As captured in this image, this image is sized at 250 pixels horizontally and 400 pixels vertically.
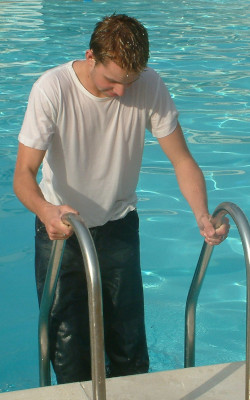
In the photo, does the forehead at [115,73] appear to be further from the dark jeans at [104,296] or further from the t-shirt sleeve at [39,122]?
the dark jeans at [104,296]

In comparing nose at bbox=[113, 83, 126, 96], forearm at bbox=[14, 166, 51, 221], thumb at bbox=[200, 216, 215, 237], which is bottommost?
thumb at bbox=[200, 216, 215, 237]

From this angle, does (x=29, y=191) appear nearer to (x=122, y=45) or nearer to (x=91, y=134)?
(x=91, y=134)

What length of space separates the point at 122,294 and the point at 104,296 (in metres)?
0.09

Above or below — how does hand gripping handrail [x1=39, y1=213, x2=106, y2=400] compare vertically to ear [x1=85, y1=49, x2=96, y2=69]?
below

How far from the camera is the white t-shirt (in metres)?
2.90

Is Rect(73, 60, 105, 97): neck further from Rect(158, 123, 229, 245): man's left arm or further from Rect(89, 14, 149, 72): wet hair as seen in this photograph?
Rect(158, 123, 229, 245): man's left arm

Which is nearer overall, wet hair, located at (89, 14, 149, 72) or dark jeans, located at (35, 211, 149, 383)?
wet hair, located at (89, 14, 149, 72)

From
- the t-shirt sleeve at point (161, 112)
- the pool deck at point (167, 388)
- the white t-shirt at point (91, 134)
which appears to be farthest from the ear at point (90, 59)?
the pool deck at point (167, 388)

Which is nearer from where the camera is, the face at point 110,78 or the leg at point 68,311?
the face at point 110,78

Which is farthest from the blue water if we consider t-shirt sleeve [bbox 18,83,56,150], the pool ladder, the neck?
the neck

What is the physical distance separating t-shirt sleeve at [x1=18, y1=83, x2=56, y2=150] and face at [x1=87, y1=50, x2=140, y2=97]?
0.21m

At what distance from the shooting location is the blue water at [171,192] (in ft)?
15.8

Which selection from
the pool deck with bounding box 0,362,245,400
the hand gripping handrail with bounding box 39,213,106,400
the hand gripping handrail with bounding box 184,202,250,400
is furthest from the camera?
the pool deck with bounding box 0,362,245,400

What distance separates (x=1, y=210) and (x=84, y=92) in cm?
352
